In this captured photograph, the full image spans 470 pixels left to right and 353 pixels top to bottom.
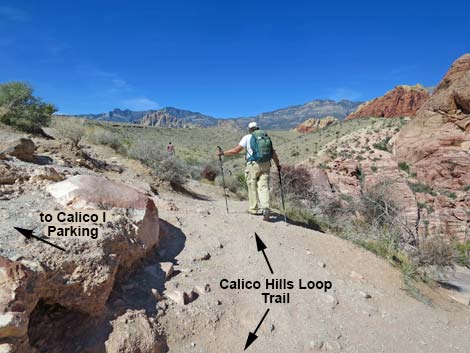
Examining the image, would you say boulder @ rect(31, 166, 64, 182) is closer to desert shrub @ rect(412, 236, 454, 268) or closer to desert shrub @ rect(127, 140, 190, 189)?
desert shrub @ rect(127, 140, 190, 189)

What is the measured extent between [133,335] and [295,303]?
202 centimetres

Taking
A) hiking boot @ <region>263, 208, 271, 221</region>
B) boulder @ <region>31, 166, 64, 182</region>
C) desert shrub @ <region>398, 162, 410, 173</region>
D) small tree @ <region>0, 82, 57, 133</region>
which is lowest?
hiking boot @ <region>263, 208, 271, 221</region>

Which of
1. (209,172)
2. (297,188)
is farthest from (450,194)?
(209,172)

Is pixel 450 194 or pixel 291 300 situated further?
pixel 450 194

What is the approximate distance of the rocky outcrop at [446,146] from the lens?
1786 cm

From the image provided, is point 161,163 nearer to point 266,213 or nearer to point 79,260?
point 266,213

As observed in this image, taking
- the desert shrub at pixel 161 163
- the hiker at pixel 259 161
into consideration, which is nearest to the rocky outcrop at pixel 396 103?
the desert shrub at pixel 161 163

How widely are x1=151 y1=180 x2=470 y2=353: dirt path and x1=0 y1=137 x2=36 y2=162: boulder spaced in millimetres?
3196

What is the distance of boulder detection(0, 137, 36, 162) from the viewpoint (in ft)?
21.0

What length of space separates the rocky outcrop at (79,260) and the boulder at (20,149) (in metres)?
3.18

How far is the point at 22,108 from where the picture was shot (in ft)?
35.6

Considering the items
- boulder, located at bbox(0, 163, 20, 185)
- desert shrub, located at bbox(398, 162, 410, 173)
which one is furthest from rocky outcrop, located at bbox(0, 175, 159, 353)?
desert shrub, located at bbox(398, 162, 410, 173)

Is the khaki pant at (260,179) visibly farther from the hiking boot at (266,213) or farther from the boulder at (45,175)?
the boulder at (45,175)

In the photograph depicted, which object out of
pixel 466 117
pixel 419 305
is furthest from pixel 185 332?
pixel 466 117
